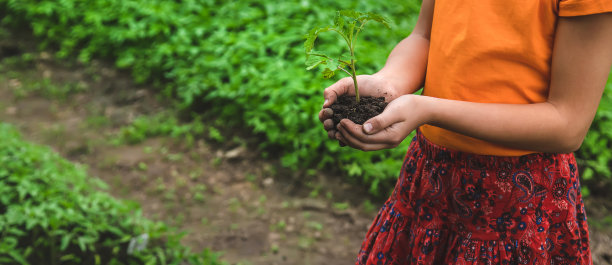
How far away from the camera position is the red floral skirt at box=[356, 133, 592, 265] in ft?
4.58

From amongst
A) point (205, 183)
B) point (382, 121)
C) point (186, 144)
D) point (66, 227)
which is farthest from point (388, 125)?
point (186, 144)

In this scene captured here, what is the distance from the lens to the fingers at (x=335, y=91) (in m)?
1.43

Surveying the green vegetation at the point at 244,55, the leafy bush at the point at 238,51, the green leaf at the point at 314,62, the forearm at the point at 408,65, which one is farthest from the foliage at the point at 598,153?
the green leaf at the point at 314,62

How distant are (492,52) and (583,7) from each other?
24cm

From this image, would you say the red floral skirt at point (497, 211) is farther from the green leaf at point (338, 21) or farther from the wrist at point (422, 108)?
the green leaf at point (338, 21)

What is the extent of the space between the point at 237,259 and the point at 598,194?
2534mm

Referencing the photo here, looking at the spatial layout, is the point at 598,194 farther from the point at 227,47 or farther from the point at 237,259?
the point at 227,47

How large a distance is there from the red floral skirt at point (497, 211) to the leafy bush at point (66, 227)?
1.64 meters

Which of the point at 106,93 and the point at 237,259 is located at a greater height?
the point at 106,93

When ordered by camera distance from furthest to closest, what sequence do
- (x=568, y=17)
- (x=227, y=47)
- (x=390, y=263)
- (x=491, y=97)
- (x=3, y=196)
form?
(x=227, y=47), (x=3, y=196), (x=390, y=263), (x=491, y=97), (x=568, y=17)

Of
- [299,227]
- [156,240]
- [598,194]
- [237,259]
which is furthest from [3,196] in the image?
[598,194]

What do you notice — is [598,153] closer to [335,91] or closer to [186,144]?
[335,91]

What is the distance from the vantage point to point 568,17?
116cm

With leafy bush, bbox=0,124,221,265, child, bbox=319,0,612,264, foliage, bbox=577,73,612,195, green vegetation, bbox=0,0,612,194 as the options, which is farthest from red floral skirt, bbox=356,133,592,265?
foliage, bbox=577,73,612,195
